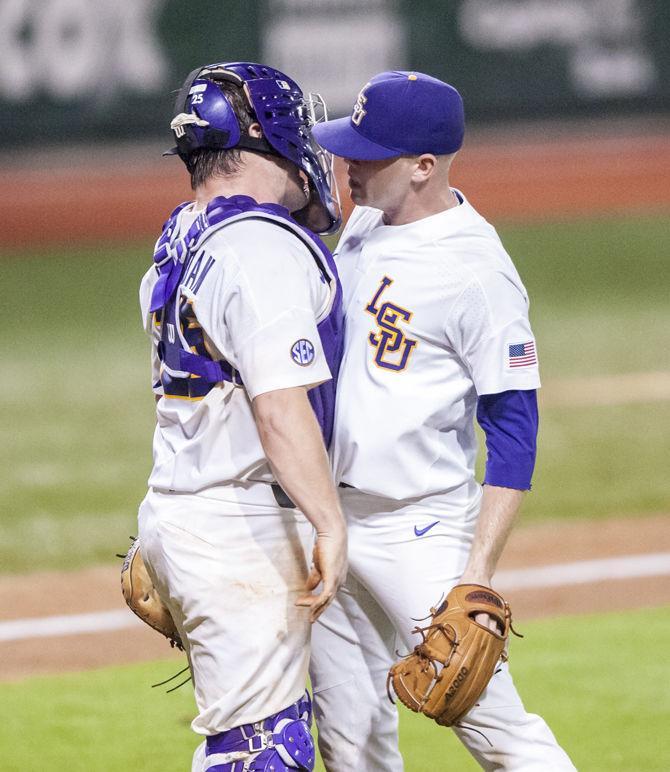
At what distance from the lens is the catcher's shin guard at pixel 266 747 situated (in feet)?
9.78

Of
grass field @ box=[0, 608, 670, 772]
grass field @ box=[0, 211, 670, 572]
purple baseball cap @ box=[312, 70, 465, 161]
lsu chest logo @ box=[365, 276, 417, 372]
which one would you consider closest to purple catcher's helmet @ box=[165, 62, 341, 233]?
purple baseball cap @ box=[312, 70, 465, 161]

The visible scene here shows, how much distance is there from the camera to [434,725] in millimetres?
4715

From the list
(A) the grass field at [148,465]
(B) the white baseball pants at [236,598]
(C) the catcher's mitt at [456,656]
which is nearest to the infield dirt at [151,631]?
(A) the grass field at [148,465]

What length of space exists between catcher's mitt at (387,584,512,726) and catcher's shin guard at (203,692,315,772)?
270mm

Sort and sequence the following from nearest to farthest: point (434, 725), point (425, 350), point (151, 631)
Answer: point (425, 350)
point (434, 725)
point (151, 631)

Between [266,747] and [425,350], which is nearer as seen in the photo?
[266,747]

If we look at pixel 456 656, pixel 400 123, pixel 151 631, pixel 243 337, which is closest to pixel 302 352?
pixel 243 337

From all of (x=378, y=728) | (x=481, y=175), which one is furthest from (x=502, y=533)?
(x=481, y=175)

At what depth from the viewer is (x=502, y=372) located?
10.2 ft

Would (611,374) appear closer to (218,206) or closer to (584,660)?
(584,660)

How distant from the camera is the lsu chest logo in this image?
3.23 metres

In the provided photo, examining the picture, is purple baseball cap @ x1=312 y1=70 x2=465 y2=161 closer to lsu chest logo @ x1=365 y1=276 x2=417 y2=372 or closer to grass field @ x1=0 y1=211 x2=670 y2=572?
lsu chest logo @ x1=365 y1=276 x2=417 y2=372

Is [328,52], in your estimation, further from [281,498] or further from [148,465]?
[281,498]

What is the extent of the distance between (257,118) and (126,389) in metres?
7.00
